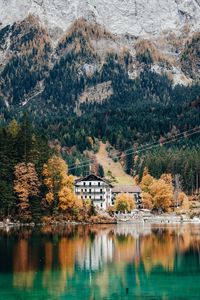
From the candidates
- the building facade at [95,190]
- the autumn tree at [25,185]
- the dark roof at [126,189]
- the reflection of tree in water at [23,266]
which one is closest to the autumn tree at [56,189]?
the autumn tree at [25,185]

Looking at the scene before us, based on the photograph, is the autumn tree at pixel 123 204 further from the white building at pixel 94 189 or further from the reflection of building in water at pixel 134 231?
the reflection of building in water at pixel 134 231

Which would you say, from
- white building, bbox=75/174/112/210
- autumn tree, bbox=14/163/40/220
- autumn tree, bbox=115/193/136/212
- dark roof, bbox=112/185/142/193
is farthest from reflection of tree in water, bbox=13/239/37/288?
dark roof, bbox=112/185/142/193

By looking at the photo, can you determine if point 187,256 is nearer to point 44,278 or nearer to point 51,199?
point 44,278

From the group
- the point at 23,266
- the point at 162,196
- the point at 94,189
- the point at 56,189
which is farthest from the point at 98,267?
the point at 94,189

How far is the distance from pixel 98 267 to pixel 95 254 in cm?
1008

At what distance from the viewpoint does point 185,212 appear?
167m

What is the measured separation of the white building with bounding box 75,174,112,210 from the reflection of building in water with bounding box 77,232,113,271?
91.7 m

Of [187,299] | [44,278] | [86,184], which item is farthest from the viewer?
[86,184]

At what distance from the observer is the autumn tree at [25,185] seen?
119 m

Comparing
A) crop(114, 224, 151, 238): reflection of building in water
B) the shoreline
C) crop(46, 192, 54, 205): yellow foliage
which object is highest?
crop(46, 192, 54, 205): yellow foliage

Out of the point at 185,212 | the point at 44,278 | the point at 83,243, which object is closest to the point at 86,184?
the point at 185,212

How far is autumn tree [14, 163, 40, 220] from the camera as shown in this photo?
119 meters

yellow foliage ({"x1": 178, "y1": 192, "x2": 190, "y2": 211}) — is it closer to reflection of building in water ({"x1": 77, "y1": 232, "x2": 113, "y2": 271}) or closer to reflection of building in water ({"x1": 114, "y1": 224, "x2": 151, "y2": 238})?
reflection of building in water ({"x1": 114, "y1": 224, "x2": 151, "y2": 238})

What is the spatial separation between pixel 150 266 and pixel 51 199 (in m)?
67.2
